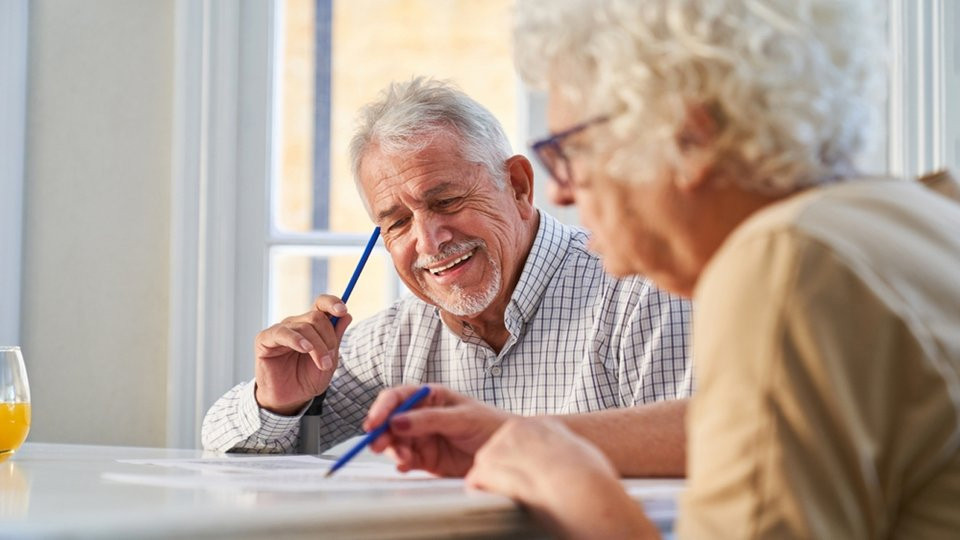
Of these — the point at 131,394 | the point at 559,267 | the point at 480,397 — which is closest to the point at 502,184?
the point at 559,267

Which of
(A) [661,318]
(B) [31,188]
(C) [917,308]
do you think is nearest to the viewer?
(C) [917,308]

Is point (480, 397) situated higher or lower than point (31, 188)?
lower

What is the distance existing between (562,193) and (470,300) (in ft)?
3.12

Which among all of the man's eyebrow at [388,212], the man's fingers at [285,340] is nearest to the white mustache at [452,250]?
the man's eyebrow at [388,212]

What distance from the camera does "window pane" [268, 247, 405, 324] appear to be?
262 cm

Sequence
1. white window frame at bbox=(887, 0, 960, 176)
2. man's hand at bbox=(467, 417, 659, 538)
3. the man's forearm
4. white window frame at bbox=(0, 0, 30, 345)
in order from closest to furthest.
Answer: man's hand at bbox=(467, 417, 659, 538)
the man's forearm
white window frame at bbox=(0, 0, 30, 345)
white window frame at bbox=(887, 0, 960, 176)

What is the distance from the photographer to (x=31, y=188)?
2.49m

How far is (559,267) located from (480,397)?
0.94ft

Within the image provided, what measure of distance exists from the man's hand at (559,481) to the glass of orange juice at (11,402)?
83 cm

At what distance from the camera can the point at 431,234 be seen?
6.70 feet

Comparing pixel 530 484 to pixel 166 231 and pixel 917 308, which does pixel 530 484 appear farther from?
pixel 166 231

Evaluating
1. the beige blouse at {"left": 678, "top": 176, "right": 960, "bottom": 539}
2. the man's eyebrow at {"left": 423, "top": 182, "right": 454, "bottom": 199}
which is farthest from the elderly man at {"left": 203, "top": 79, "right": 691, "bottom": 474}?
the beige blouse at {"left": 678, "top": 176, "right": 960, "bottom": 539}

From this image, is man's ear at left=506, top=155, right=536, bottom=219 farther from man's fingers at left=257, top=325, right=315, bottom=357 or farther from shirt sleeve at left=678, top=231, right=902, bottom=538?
shirt sleeve at left=678, top=231, right=902, bottom=538

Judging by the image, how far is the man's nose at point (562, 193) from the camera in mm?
1098
